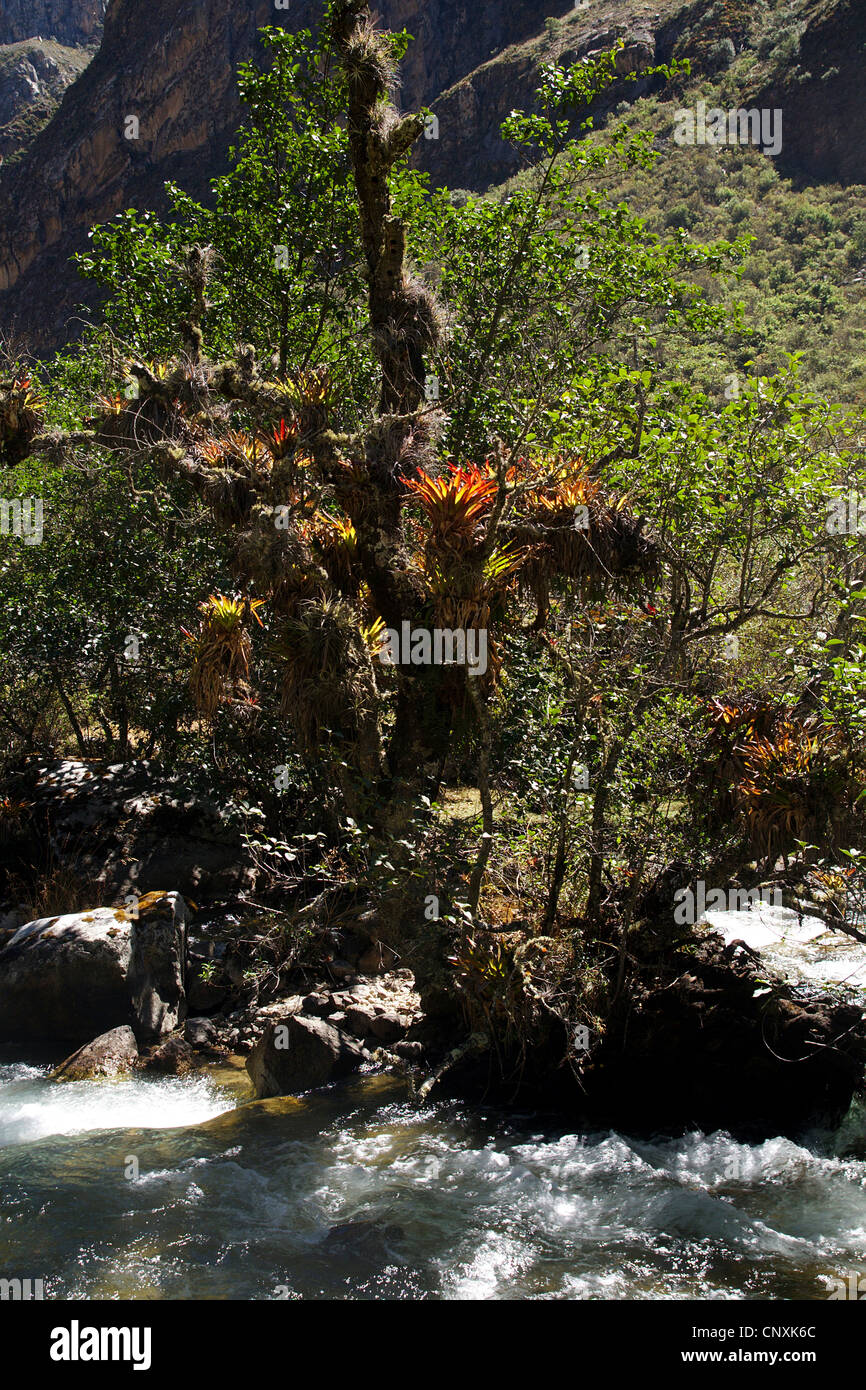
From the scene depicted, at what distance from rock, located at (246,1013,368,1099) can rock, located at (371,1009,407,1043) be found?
278 mm

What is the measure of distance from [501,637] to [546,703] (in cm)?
72

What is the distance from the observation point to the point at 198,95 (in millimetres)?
79625

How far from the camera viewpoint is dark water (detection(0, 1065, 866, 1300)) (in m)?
4.85

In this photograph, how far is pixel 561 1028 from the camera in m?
6.92

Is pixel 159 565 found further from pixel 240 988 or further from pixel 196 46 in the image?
pixel 196 46

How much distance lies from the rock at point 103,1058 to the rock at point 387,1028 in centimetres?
196

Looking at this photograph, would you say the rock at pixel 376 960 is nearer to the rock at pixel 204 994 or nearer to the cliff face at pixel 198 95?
the rock at pixel 204 994

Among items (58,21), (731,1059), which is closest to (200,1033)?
(731,1059)

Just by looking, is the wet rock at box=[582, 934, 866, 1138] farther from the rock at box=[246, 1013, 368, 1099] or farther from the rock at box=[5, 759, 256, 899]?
the rock at box=[5, 759, 256, 899]

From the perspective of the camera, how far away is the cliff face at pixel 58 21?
4333 inches

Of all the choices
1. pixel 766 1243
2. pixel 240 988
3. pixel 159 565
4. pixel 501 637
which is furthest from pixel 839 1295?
pixel 159 565

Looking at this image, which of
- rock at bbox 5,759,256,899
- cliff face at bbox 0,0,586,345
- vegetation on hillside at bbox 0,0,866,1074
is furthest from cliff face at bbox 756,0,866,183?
rock at bbox 5,759,256,899

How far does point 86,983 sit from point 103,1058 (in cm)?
67

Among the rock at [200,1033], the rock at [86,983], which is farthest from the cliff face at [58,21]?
the rock at [200,1033]
